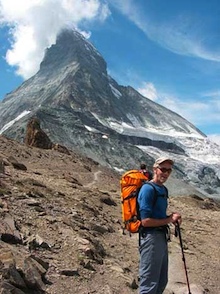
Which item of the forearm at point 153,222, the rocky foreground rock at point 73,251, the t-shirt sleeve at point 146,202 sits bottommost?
the rocky foreground rock at point 73,251

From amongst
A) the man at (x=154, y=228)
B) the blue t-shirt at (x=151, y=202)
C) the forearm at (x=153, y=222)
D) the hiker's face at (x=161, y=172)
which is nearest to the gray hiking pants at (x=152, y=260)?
the man at (x=154, y=228)

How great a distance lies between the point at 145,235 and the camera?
23.1 feet

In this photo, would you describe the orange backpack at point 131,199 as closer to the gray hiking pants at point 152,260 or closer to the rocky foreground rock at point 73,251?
the gray hiking pants at point 152,260

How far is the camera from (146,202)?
680 cm

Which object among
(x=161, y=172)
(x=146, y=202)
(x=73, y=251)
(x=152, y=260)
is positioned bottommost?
(x=73, y=251)

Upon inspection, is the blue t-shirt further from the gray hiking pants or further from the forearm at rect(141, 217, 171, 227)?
the gray hiking pants

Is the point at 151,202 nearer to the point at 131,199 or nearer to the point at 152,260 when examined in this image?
the point at 131,199

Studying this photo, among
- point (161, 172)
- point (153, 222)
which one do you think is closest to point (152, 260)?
point (153, 222)

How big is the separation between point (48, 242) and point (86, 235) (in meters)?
2.19

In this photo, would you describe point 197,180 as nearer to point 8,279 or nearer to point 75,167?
point 75,167

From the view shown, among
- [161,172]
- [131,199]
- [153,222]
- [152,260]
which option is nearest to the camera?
[153,222]

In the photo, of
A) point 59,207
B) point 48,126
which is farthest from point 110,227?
point 48,126

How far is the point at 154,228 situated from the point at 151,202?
1.52 ft

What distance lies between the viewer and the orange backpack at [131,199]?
7121 millimetres
